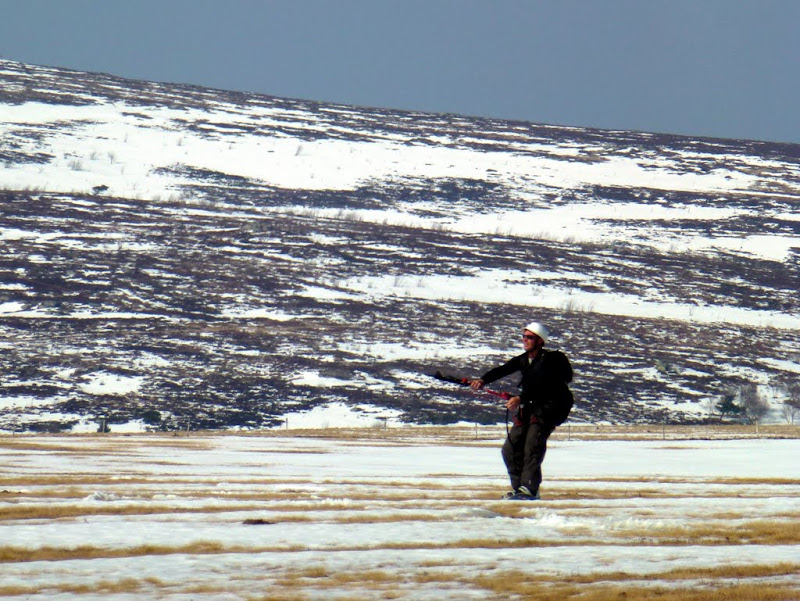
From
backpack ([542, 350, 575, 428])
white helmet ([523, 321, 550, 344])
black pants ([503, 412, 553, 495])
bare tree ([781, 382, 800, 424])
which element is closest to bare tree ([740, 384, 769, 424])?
bare tree ([781, 382, 800, 424])

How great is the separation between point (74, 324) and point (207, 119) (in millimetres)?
98285

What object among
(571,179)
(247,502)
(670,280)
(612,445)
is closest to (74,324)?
(612,445)

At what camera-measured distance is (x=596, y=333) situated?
87438mm

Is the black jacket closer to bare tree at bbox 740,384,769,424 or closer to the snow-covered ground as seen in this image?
the snow-covered ground

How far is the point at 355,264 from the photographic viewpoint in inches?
4035

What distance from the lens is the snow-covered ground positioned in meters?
9.49

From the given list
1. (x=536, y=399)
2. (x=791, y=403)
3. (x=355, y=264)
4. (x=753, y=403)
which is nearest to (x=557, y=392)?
(x=536, y=399)

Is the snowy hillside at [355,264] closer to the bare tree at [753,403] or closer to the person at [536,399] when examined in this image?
the bare tree at [753,403]

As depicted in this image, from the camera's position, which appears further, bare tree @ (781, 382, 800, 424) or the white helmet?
bare tree @ (781, 382, 800, 424)

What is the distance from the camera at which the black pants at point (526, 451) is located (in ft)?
50.4

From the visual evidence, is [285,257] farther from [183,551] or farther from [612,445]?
[183,551]

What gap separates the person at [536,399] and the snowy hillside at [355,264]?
43327 mm

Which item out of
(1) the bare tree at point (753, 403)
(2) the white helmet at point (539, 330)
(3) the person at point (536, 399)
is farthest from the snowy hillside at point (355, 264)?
(2) the white helmet at point (539, 330)

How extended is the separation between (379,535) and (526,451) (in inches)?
150
